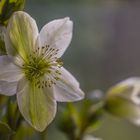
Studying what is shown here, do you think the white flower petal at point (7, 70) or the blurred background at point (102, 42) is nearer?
the white flower petal at point (7, 70)

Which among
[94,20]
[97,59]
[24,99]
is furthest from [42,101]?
[94,20]

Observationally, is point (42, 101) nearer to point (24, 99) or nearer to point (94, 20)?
point (24, 99)

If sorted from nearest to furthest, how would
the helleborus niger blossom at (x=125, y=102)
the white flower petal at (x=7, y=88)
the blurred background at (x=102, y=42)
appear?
the white flower petal at (x=7, y=88) → the helleborus niger blossom at (x=125, y=102) → the blurred background at (x=102, y=42)

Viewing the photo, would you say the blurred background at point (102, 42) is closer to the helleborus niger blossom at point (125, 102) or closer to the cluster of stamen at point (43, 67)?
the helleborus niger blossom at point (125, 102)

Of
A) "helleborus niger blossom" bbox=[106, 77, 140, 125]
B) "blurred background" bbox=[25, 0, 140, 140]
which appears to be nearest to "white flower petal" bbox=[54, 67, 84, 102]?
"helleborus niger blossom" bbox=[106, 77, 140, 125]

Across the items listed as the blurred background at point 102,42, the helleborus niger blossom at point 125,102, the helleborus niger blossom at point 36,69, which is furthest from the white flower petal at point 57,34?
the blurred background at point 102,42

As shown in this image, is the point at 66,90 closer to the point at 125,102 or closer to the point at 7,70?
the point at 7,70

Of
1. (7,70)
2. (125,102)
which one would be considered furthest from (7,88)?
(125,102)

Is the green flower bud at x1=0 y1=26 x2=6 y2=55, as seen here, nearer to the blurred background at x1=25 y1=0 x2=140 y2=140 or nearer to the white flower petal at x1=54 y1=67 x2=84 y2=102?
the white flower petal at x1=54 y1=67 x2=84 y2=102
